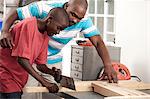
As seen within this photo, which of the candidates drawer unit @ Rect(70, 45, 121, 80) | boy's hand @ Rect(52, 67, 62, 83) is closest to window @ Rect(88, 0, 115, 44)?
drawer unit @ Rect(70, 45, 121, 80)

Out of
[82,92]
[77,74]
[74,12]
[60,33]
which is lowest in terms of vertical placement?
[77,74]

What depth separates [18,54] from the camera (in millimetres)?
1336

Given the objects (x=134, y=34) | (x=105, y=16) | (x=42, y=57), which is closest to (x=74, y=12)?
(x=42, y=57)

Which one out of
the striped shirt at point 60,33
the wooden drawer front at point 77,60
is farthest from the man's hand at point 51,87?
the wooden drawer front at point 77,60

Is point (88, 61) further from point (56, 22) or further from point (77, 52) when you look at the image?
point (56, 22)

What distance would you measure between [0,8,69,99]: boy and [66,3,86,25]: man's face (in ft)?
0.25

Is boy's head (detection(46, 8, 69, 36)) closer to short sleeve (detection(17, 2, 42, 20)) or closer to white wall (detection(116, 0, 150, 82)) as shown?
short sleeve (detection(17, 2, 42, 20))

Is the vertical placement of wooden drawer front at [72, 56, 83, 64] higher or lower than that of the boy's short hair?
lower

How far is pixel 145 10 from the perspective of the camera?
3256 mm

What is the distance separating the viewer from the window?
147 inches

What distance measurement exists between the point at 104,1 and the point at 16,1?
1130mm

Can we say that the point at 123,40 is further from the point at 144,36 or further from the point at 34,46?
the point at 34,46

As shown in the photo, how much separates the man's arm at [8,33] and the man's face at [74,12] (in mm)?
325

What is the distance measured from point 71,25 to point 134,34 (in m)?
2.00
